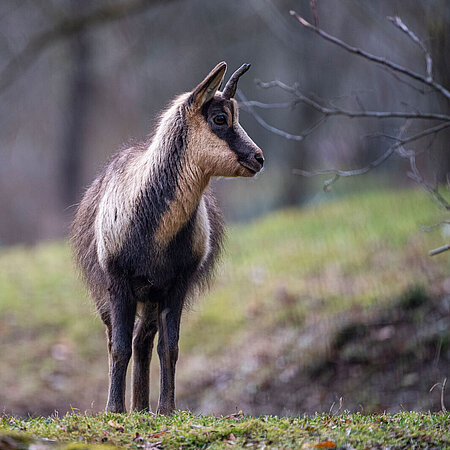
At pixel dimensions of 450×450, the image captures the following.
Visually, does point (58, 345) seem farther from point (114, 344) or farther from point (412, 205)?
point (412, 205)

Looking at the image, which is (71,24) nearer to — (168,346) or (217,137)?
(217,137)

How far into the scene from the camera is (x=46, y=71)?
2133cm

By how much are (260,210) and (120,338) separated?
38.0 feet

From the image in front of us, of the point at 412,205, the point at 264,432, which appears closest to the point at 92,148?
the point at 412,205

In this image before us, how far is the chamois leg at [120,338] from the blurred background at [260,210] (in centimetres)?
173

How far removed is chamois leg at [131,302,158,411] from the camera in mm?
6707

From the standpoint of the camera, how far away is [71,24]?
57.5 feet

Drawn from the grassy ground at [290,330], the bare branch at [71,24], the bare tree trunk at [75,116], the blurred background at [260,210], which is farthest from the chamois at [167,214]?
the bare tree trunk at [75,116]

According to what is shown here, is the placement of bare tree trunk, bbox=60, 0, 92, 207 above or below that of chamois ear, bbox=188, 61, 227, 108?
above

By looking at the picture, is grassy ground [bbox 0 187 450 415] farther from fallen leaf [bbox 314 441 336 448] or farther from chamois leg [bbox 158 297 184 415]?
fallen leaf [bbox 314 441 336 448]

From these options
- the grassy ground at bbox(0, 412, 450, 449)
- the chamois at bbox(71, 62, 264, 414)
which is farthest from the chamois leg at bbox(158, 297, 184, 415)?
the grassy ground at bbox(0, 412, 450, 449)

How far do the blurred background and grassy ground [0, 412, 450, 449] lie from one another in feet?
8.79

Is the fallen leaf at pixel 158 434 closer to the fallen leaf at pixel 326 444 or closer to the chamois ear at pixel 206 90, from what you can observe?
the fallen leaf at pixel 326 444

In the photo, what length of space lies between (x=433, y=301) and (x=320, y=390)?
74.3 inches
